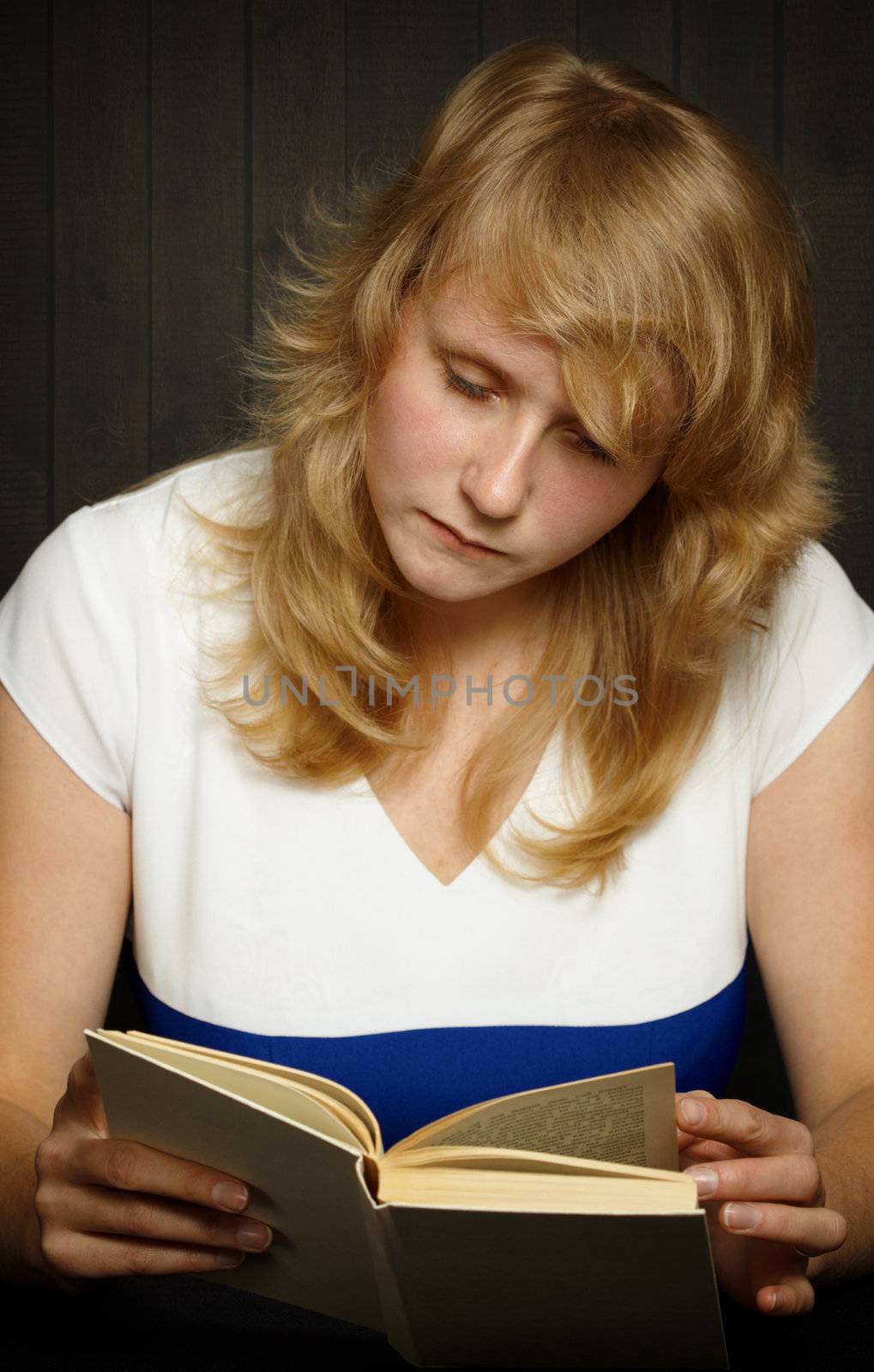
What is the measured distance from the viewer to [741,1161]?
882mm

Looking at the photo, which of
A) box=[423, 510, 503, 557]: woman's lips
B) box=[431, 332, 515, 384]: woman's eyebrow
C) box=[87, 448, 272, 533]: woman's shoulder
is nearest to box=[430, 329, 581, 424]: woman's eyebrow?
box=[431, 332, 515, 384]: woman's eyebrow

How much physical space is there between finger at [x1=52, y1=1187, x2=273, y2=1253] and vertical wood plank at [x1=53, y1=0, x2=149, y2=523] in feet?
4.66

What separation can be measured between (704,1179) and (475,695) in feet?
1.98

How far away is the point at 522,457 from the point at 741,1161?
520 mm

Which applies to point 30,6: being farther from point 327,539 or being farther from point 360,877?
point 360,877

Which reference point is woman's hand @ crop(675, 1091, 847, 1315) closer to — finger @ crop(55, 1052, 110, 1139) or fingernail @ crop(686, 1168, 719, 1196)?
fingernail @ crop(686, 1168, 719, 1196)

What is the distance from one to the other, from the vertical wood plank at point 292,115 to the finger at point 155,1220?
4.95 feet

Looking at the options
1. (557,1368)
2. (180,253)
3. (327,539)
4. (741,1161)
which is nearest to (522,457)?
(327,539)

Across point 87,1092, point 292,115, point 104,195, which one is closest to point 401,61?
point 292,115

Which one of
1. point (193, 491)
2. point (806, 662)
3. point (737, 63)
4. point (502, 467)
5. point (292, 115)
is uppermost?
point (737, 63)

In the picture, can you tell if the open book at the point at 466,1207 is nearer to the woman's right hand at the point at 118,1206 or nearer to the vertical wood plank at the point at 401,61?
the woman's right hand at the point at 118,1206

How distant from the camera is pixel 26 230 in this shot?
83.7 inches

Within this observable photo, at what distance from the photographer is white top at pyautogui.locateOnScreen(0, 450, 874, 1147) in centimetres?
124

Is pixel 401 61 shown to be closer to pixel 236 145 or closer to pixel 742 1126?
pixel 236 145
